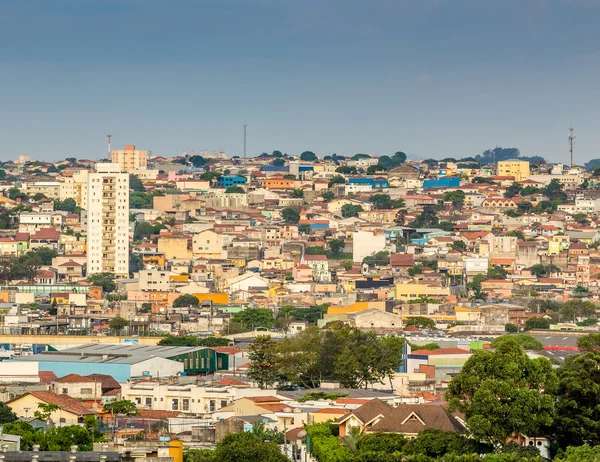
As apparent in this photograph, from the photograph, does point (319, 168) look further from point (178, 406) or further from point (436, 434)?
point (436, 434)

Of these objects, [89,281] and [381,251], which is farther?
[381,251]

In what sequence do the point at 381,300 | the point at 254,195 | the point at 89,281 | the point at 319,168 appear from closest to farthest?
the point at 381,300, the point at 89,281, the point at 254,195, the point at 319,168

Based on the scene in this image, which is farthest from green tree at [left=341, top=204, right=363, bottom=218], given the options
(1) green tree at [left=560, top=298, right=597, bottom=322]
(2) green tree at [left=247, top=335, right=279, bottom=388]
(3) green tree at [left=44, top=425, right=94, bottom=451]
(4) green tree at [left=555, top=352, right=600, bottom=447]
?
(3) green tree at [left=44, top=425, right=94, bottom=451]

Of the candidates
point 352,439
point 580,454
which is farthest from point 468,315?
point 580,454

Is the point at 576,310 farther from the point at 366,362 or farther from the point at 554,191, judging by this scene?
the point at 554,191

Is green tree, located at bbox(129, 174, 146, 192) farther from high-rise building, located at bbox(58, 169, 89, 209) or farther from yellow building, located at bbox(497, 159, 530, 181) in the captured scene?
yellow building, located at bbox(497, 159, 530, 181)

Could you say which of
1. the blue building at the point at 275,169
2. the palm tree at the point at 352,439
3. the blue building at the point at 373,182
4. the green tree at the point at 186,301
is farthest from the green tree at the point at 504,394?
the blue building at the point at 275,169

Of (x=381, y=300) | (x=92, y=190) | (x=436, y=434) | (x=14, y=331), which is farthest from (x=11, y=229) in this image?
(x=436, y=434)
